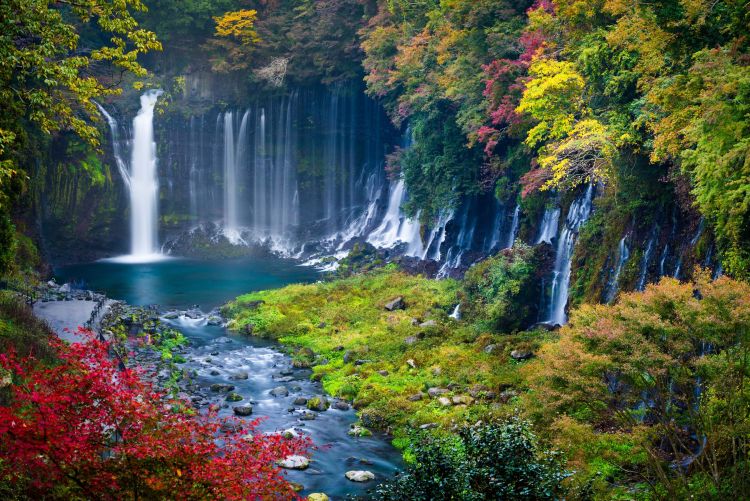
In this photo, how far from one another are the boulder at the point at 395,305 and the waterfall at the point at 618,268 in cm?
901

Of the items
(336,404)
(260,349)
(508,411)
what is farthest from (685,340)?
(260,349)

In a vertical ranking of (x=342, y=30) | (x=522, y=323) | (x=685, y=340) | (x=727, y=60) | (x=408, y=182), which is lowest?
(x=522, y=323)

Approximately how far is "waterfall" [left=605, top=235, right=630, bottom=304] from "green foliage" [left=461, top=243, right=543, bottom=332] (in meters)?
3.26

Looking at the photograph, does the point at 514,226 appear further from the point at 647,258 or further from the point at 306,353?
the point at 306,353

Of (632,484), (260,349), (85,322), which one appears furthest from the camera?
(260,349)

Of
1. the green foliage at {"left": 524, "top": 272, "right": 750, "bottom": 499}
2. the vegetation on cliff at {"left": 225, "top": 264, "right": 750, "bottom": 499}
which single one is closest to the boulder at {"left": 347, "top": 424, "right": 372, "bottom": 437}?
the vegetation on cliff at {"left": 225, "top": 264, "right": 750, "bottom": 499}

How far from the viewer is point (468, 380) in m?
16.9

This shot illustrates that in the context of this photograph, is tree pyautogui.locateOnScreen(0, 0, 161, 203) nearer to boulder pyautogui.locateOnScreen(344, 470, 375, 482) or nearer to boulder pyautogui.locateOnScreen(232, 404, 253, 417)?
boulder pyautogui.locateOnScreen(232, 404, 253, 417)

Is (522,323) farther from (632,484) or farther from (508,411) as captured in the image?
(632,484)

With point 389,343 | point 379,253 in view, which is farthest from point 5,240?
point 379,253

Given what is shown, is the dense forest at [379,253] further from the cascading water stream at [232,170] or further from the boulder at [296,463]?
the cascading water stream at [232,170]

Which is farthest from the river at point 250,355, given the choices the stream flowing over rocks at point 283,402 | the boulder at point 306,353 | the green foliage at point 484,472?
the green foliage at point 484,472

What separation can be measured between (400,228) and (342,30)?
44.1 ft

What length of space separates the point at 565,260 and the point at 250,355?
11.1 meters
